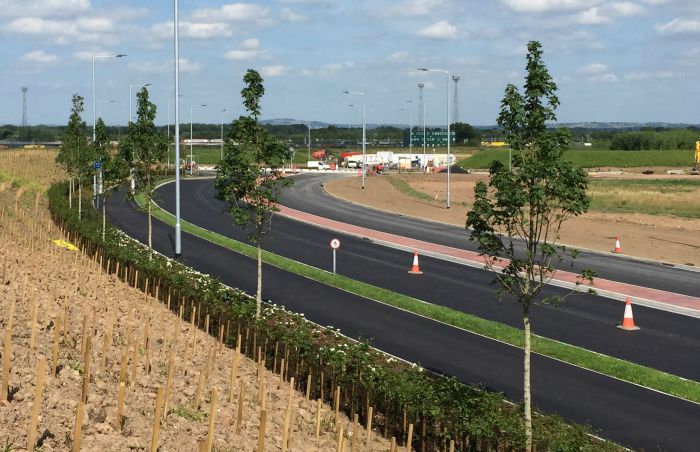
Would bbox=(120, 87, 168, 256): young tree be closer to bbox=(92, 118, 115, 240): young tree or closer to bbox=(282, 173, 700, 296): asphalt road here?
bbox=(92, 118, 115, 240): young tree

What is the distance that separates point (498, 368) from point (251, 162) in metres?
8.07

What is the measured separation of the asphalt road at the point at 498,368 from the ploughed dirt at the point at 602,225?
16.7 meters

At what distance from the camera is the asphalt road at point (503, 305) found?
22.2 m

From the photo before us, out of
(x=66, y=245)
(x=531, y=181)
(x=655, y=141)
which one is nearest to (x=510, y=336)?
(x=531, y=181)

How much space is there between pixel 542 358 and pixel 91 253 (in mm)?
17850

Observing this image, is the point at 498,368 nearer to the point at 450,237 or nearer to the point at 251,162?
the point at 251,162

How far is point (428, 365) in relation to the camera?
20234mm

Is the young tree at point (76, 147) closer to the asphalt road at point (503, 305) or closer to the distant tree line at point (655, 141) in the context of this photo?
the asphalt road at point (503, 305)

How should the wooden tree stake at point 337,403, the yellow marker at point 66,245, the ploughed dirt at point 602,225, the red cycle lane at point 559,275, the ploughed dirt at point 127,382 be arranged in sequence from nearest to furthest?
the ploughed dirt at point 127,382, the wooden tree stake at point 337,403, the red cycle lane at point 559,275, the yellow marker at point 66,245, the ploughed dirt at point 602,225

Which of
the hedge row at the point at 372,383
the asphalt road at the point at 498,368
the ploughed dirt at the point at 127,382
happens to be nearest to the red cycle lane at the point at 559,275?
the asphalt road at the point at 498,368

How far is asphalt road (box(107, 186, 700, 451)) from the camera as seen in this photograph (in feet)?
53.7

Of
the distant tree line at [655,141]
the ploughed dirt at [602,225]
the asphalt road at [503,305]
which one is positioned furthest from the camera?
the distant tree line at [655,141]

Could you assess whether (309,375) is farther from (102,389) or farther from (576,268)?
(576,268)

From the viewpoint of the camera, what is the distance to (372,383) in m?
15.6
